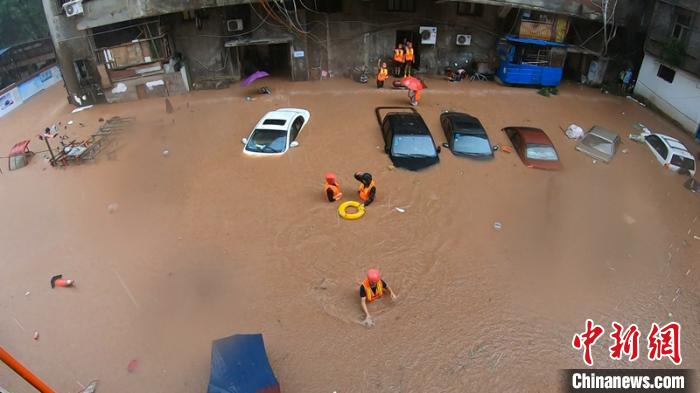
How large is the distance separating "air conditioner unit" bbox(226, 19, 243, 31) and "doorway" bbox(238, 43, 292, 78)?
1977 mm

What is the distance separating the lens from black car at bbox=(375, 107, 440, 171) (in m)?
13.3

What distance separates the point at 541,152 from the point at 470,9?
355 inches

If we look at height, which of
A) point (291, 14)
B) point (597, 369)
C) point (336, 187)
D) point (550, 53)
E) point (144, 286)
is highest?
point (291, 14)

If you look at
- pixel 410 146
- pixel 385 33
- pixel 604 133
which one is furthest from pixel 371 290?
pixel 385 33

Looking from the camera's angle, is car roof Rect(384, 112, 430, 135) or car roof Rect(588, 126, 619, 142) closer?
car roof Rect(384, 112, 430, 135)

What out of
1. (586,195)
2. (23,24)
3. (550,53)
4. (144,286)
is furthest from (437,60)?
(23,24)

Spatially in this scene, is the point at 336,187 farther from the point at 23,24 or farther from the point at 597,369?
the point at 23,24

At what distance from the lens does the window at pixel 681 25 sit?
16.1 metres

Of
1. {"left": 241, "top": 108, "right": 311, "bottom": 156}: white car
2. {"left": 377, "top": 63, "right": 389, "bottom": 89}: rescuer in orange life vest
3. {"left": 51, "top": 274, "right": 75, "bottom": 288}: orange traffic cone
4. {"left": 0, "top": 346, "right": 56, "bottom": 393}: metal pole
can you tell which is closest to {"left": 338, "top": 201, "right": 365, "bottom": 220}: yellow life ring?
{"left": 241, "top": 108, "right": 311, "bottom": 156}: white car

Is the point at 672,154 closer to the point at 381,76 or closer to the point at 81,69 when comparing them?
the point at 381,76

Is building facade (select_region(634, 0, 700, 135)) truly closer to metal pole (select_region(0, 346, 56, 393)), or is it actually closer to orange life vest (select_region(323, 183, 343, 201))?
orange life vest (select_region(323, 183, 343, 201))

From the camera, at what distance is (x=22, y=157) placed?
48.0 feet

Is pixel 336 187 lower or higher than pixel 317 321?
higher

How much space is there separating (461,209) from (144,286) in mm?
7817
